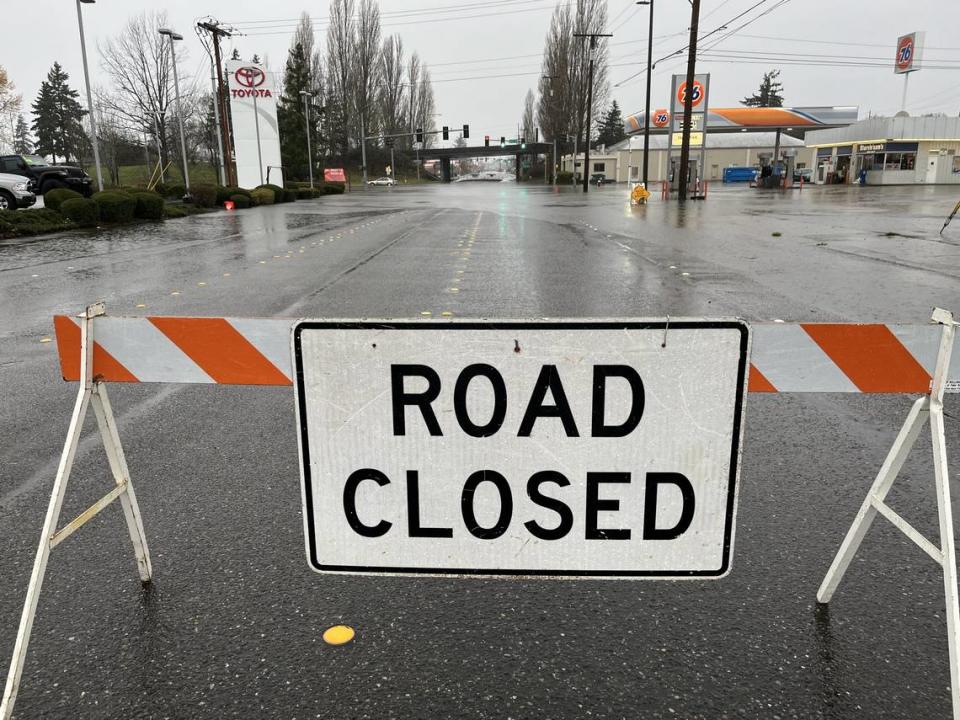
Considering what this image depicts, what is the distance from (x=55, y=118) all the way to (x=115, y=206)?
307ft

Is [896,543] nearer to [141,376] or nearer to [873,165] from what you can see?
[141,376]

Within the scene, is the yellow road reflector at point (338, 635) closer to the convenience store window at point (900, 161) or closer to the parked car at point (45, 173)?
Result: the parked car at point (45, 173)

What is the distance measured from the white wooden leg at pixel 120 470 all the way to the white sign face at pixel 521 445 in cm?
84

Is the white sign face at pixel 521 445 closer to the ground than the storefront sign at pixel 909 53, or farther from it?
closer to the ground

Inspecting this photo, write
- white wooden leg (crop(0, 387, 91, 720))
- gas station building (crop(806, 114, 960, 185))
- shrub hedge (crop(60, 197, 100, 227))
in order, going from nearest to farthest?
white wooden leg (crop(0, 387, 91, 720)) < shrub hedge (crop(60, 197, 100, 227)) < gas station building (crop(806, 114, 960, 185))

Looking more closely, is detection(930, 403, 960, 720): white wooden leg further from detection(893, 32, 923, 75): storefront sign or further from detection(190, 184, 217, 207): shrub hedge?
detection(893, 32, 923, 75): storefront sign

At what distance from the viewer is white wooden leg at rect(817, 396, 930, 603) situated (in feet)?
7.18

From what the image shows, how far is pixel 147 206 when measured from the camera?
2423 cm

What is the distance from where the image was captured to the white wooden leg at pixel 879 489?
2.19 metres

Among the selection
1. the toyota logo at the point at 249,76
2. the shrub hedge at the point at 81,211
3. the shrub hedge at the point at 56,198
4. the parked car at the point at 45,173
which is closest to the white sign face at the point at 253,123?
the toyota logo at the point at 249,76

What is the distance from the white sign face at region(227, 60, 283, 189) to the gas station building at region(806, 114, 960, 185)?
144 feet

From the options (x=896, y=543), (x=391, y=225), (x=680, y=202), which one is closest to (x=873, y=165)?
(x=680, y=202)

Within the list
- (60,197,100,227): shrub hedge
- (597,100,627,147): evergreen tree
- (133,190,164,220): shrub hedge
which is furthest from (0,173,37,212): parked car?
(597,100,627,147): evergreen tree

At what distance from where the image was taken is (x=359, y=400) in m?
2.00
